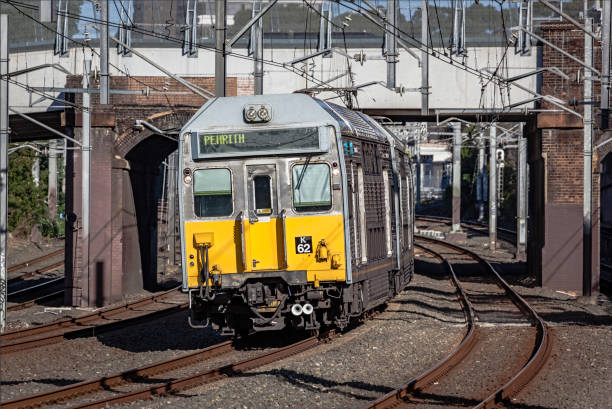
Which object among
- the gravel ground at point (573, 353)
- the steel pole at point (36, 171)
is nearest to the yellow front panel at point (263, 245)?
the gravel ground at point (573, 353)

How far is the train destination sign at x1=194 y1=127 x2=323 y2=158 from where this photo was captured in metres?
13.0

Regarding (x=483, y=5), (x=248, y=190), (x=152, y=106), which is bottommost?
(x=248, y=190)

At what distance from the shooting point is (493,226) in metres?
38.3

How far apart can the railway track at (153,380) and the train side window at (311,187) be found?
2.14 m

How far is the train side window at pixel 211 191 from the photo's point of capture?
13.1 m

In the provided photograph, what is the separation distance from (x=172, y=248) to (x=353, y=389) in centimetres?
2526

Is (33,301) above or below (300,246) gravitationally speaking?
below

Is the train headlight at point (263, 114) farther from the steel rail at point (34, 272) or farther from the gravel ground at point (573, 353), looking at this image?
the steel rail at point (34, 272)

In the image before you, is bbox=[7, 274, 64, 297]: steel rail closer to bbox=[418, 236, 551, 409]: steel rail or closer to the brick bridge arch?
the brick bridge arch

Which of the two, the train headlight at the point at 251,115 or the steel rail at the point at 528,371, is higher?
the train headlight at the point at 251,115

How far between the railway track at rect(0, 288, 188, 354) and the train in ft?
12.9

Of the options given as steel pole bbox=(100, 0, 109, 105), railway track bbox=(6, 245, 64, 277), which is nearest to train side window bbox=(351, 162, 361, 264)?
steel pole bbox=(100, 0, 109, 105)

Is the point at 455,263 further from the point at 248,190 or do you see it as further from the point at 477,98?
the point at 248,190

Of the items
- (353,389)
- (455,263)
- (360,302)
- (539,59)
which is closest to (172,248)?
(455,263)
